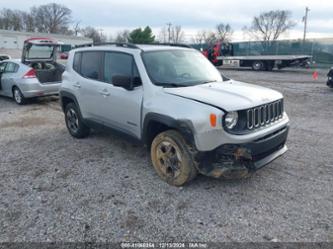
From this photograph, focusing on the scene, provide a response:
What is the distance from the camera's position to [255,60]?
22.5 meters

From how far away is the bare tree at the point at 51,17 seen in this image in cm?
8694

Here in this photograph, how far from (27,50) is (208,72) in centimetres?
711

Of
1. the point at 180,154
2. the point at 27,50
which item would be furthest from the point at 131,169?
the point at 27,50

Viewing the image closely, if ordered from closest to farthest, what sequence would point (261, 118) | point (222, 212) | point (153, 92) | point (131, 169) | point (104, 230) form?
point (104, 230) → point (222, 212) → point (261, 118) → point (153, 92) → point (131, 169)

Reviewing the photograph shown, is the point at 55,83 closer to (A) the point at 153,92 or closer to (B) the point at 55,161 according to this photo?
(B) the point at 55,161

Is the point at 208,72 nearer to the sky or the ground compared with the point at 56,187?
nearer to the sky

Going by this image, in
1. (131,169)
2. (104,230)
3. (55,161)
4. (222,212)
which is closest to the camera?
(104,230)

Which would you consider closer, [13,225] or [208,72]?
[13,225]

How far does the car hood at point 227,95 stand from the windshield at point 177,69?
0.79 ft

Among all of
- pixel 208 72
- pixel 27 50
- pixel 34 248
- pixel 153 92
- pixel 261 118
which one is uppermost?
pixel 27 50

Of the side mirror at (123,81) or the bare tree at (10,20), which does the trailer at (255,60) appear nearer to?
the side mirror at (123,81)

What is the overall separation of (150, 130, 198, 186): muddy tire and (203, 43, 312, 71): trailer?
797 inches

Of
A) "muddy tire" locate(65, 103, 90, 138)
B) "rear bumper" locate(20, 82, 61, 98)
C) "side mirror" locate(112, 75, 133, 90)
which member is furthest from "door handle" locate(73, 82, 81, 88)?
"rear bumper" locate(20, 82, 61, 98)

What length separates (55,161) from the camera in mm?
4566
